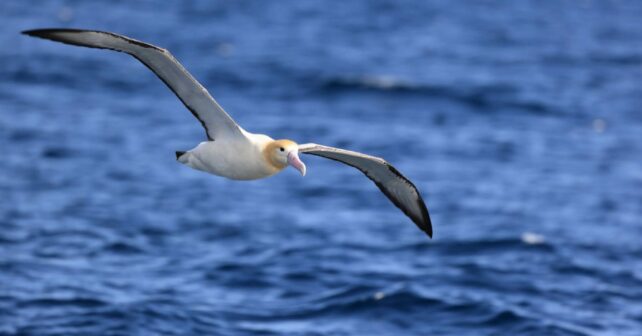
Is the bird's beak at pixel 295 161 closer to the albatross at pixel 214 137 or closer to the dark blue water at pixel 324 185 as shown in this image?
the albatross at pixel 214 137

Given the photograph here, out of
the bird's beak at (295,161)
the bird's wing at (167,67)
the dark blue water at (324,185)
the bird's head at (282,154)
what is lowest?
the bird's beak at (295,161)

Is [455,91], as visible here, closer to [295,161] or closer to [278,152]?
[278,152]

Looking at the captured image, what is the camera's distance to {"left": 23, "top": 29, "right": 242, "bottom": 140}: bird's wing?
1258cm

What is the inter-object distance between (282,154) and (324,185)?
2007 cm

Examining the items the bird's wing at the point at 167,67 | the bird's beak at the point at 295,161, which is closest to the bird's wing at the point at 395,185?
the bird's beak at the point at 295,161

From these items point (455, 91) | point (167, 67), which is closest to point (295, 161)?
point (167, 67)

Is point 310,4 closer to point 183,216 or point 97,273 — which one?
point 183,216

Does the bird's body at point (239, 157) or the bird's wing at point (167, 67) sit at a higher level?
the bird's wing at point (167, 67)

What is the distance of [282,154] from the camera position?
13602mm

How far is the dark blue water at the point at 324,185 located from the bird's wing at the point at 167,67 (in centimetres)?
717

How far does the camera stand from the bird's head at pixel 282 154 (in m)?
13.4

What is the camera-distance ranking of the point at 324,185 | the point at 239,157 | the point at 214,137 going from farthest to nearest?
the point at 324,185, the point at 214,137, the point at 239,157

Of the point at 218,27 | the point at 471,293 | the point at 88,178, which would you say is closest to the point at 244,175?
the point at 471,293

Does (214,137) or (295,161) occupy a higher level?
(214,137)
